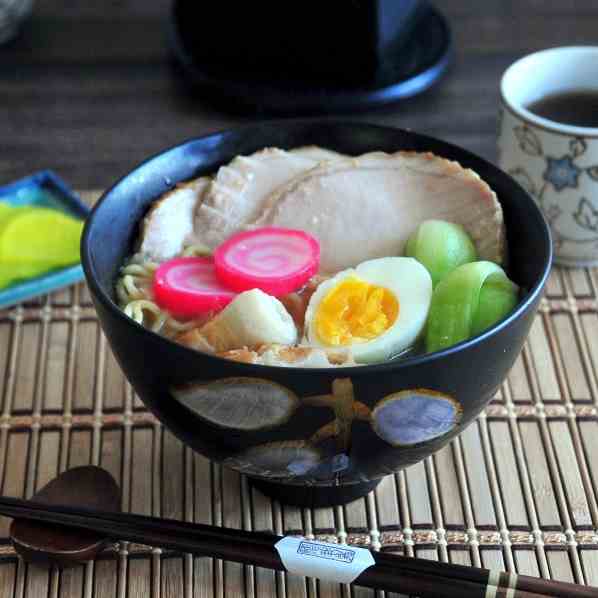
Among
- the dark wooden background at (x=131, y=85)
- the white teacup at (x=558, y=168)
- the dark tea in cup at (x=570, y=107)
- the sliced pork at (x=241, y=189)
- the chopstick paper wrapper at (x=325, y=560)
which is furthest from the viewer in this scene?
the dark wooden background at (x=131, y=85)

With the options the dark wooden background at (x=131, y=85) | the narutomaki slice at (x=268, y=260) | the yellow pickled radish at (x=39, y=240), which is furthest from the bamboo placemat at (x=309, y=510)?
the dark wooden background at (x=131, y=85)

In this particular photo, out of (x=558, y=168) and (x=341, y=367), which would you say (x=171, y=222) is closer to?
(x=341, y=367)

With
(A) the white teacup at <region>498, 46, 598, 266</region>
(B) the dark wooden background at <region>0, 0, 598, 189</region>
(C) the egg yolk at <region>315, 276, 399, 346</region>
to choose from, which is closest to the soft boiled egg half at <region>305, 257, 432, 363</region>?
(C) the egg yolk at <region>315, 276, 399, 346</region>

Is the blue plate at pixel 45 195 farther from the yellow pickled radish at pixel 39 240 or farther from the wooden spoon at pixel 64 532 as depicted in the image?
the wooden spoon at pixel 64 532

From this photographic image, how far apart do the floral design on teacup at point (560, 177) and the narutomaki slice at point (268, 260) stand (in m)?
0.50

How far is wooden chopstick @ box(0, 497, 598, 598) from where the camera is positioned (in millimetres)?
935

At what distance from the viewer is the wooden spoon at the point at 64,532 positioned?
1.02 m

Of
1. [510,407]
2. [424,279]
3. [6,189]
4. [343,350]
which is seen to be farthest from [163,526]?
[6,189]

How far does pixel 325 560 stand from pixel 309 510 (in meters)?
0.14

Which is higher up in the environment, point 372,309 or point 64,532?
point 372,309

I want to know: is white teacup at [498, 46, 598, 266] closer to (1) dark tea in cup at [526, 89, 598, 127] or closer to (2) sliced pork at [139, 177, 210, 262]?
(1) dark tea in cup at [526, 89, 598, 127]

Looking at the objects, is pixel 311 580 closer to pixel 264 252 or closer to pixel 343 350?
pixel 343 350

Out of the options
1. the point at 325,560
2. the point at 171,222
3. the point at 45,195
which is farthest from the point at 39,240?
the point at 325,560

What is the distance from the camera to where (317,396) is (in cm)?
86
